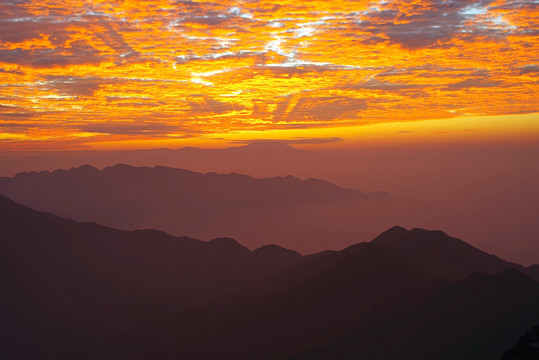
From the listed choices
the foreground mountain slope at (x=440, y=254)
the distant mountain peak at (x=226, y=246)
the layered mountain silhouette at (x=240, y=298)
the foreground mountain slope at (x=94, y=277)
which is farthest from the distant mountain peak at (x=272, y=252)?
the foreground mountain slope at (x=440, y=254)

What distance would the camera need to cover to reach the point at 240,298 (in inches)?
3223

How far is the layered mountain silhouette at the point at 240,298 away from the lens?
192ft

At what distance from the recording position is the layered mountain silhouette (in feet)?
192

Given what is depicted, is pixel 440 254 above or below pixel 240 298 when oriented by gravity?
below

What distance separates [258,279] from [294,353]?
38.9 meters

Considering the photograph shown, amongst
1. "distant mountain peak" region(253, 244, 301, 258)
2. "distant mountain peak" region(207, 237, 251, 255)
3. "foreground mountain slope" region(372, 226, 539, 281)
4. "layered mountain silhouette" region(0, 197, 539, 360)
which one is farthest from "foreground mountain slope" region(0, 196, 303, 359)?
"foreground mountain slope" region(372, 226, 539, 281)

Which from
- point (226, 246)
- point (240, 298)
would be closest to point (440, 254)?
point (240, 298)

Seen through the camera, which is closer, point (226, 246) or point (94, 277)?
point (94, 277)

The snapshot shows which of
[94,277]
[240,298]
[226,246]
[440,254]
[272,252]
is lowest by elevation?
[272,252]

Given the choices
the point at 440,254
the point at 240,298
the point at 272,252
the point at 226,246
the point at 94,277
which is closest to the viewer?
the point at 240,298

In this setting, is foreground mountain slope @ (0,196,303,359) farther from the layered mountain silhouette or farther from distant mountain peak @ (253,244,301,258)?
distant mountain peak @ (253,244,301,258)

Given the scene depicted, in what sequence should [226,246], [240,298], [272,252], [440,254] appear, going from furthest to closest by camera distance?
[226,246] → [272,252] → [440,254] → [240,298]

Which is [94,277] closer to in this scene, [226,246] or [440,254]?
[226,246]

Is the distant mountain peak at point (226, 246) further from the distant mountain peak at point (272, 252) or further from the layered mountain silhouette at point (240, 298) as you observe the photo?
the distant mountain peak at point (272, 252)
